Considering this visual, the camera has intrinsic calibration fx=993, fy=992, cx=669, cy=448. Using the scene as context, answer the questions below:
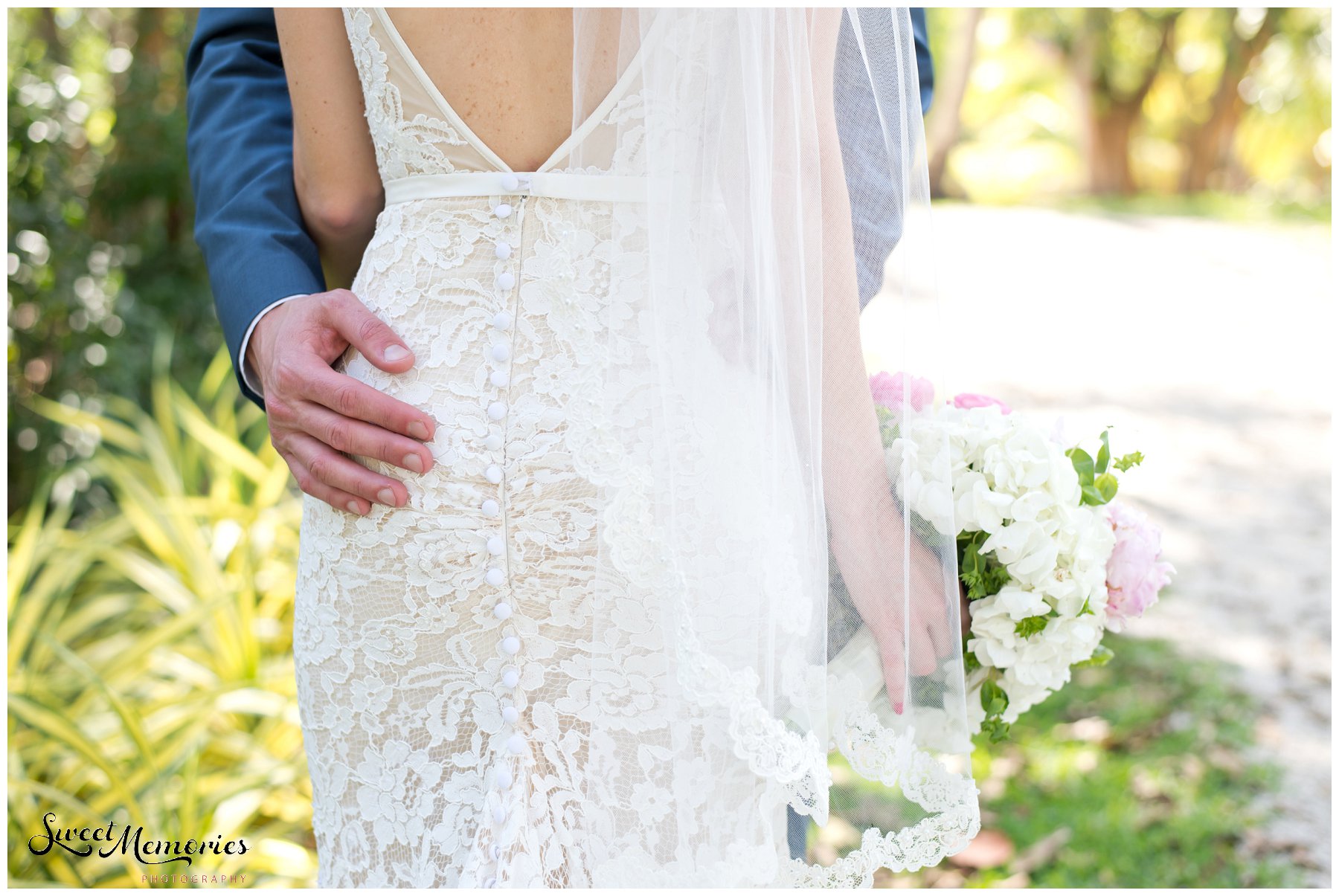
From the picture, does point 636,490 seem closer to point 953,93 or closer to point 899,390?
point 899,390

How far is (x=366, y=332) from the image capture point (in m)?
1.19

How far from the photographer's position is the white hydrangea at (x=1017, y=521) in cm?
Result: 104

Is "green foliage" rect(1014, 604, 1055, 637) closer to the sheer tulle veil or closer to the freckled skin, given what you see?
the sheer tulle veil

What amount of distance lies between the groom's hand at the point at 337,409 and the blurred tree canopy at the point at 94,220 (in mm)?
3038

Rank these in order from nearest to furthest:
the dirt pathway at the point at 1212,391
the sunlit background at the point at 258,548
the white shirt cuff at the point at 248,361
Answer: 1. the white shirt cuff at the point at 248,361
2. the sunlit background at the point at 258,548
3. the dirt pathway at the point at 1212,391

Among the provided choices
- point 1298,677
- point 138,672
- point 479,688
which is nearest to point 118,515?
point 138,672

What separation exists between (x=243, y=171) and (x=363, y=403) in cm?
66

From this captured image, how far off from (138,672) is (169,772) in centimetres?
78

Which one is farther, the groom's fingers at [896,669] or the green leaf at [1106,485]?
the green leaf at [1106,485]

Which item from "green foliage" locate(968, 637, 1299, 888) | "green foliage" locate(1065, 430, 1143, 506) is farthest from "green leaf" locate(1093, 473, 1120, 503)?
"green foliage" locate(968, 637, 1299, 888)

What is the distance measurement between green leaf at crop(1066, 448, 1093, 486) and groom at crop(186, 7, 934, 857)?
33 centimetres

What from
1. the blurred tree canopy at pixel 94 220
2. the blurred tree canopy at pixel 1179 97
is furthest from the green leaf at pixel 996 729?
the blurred tree canopy at pixel 1179 97

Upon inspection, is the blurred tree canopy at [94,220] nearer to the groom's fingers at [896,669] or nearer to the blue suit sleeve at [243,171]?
the blue suit sleeve at [243,171]

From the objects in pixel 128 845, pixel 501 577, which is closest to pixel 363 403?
pixel 501 577
